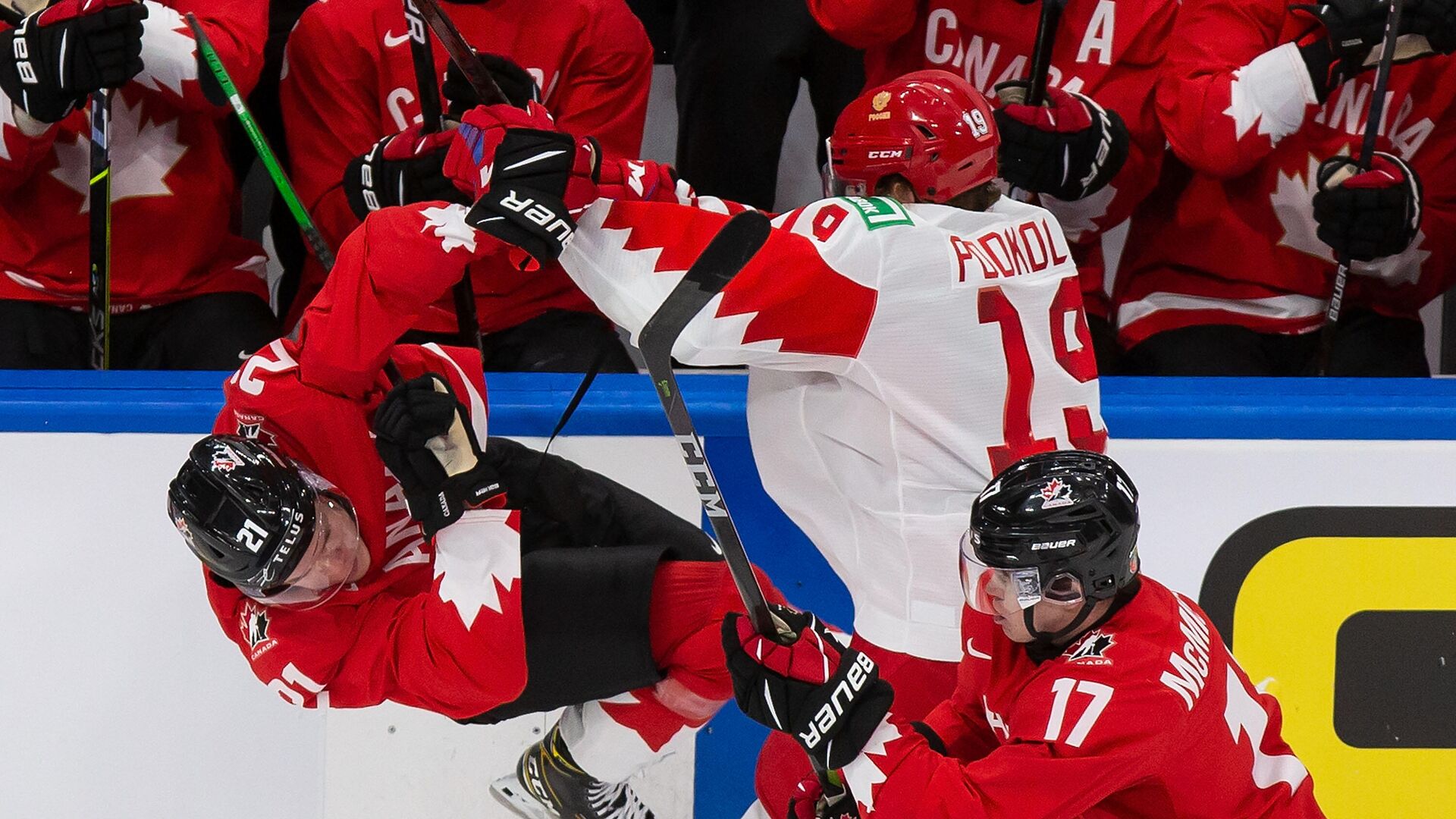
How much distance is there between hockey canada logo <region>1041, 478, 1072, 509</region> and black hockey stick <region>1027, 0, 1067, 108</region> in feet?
4.19

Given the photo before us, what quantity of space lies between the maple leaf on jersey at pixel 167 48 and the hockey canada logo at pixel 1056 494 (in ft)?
6.19

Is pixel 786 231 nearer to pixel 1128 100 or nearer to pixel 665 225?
pixel 665 225

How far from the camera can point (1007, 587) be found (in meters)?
1.81

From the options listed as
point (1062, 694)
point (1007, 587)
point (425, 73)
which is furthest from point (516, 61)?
point (1062, 694)

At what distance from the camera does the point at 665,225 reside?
1993 millimetres

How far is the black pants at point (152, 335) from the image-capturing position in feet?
9.66

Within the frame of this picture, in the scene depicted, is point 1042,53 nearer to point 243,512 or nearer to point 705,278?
point 705,278

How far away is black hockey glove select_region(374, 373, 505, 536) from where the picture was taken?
2.01 meters

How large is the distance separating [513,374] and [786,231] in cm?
79

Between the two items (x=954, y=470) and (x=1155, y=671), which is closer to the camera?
(x=1155, y=671)

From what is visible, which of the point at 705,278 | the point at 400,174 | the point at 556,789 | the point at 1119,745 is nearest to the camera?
the point at 1119,745

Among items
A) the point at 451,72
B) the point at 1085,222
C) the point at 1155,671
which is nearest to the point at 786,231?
the point at 1155,671

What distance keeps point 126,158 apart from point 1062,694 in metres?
2.17

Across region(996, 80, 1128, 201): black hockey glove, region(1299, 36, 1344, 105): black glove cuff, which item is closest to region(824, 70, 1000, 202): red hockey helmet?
region(996, 80, 1128, 201): black hockey glove
